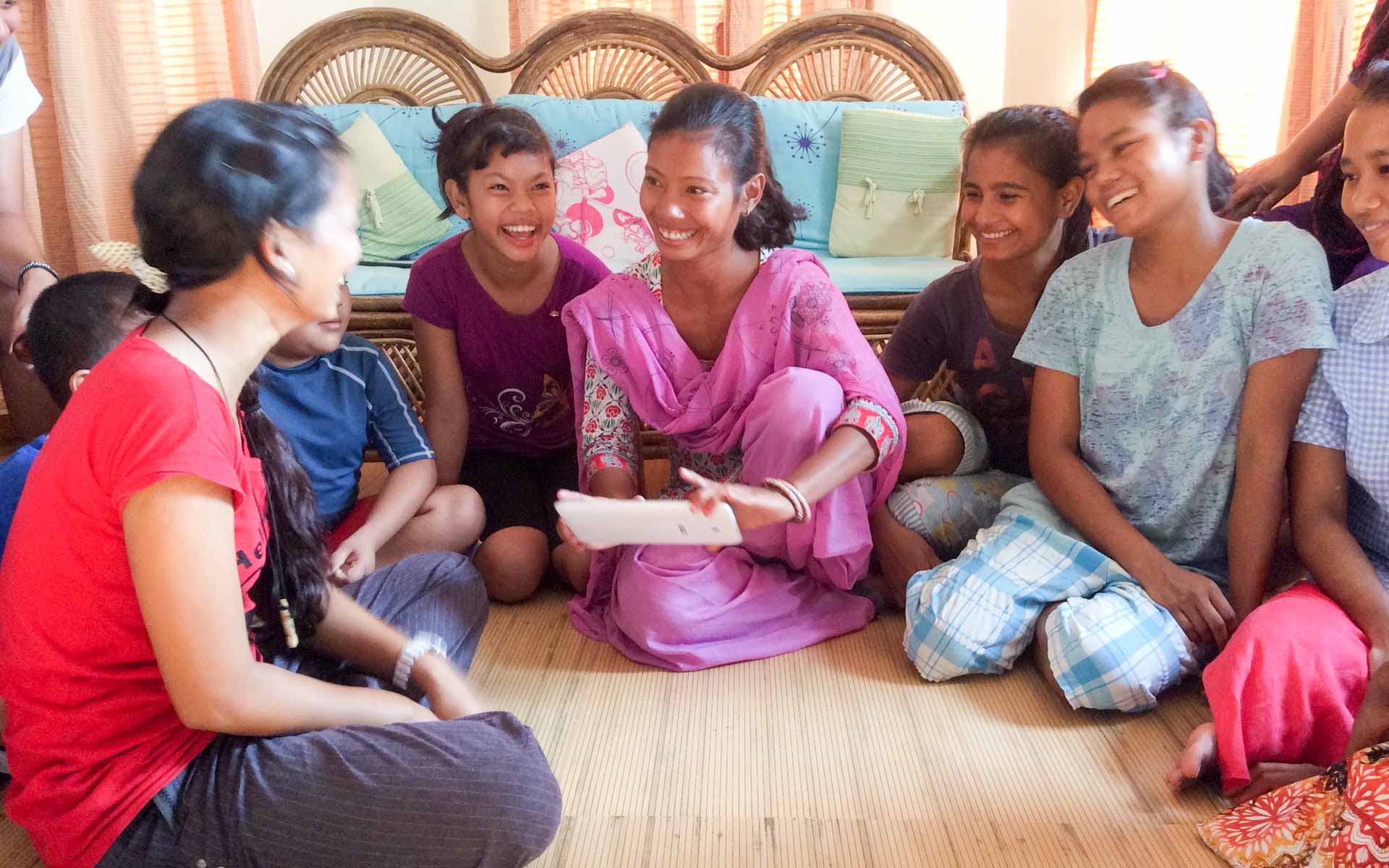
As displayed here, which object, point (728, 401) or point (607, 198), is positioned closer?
point (728, 401)

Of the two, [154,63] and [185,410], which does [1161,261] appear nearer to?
[185,410]

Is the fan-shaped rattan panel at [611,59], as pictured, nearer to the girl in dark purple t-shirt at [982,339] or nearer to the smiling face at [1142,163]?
the girl in dark purple t-shirt at [982,339]

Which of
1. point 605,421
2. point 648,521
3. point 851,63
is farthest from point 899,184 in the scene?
point 648,521

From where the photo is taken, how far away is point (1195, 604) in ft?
4.24

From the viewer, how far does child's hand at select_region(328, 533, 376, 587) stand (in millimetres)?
1371

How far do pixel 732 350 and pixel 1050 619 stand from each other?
552 millimetres

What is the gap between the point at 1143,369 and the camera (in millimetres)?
1395

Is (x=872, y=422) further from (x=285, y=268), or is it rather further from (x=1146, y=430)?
(x=285, y=268)

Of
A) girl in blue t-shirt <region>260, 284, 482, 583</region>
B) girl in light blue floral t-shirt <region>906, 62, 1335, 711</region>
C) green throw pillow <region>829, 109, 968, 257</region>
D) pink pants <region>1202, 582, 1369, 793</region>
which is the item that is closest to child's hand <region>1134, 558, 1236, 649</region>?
girl in light blue floral t-shirt <region>906, 62, 1335, 711</region>

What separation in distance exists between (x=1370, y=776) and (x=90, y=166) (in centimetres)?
299

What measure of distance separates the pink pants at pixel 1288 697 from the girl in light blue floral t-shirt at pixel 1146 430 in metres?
0.13

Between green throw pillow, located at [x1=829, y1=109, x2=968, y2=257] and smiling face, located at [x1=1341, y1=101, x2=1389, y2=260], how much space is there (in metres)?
1.29

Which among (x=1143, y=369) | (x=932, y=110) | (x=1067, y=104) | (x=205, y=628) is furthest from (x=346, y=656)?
(x=1067, y=104)

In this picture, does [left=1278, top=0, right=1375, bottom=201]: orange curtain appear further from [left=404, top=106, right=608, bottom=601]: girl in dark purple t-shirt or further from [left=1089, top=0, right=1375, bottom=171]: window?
[left=404, top=106, right=608, bottom=601]: girl in dark purple t-shirt
